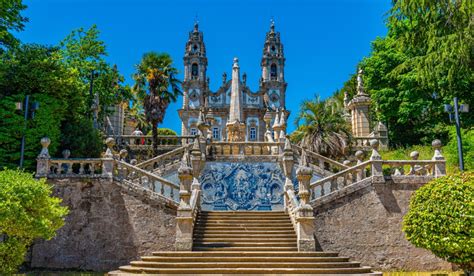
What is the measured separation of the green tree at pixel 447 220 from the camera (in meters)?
11.6

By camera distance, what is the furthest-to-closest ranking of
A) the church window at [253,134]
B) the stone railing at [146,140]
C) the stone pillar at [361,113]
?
the church window at [253,134] → the stone pillar at [361,113] → the stone railing at [146,140]

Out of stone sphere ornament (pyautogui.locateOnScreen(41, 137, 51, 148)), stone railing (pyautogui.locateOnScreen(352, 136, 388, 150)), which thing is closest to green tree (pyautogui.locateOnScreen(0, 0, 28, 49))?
stone sphere ornament (pyautogui.locateOnScreen(41, 137, 51, 148))

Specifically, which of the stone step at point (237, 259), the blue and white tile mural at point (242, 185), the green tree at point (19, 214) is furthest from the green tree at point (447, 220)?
the green tree at point (19, 214)

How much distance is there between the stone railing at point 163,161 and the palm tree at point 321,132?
7036mm

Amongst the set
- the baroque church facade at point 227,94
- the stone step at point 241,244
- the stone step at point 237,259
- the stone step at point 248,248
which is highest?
the baroque church facade at point 227,94

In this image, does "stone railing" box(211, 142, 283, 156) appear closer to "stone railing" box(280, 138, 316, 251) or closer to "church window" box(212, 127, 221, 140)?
"stone railing" box(280, 138, 316, 251)

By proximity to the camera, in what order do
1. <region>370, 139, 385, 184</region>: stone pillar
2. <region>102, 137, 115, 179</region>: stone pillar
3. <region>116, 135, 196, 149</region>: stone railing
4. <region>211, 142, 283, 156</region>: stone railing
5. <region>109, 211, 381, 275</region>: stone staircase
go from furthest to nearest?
<region>116, 135, 196, 149</region>: stone railing, <region>211, 142, 283, 156</region>: stone railing, <region>370, 139, 385, 184</region>: stone pillar, <region>102, 137, 115, 179</region>: stone pillar, <region>109, 211, 381, 275</region>: stone staircase

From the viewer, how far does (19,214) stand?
449 inches

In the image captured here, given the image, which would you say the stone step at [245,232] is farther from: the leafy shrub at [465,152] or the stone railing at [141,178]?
the leafy shrub at [465,152]

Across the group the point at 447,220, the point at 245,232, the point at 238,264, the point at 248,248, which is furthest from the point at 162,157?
the point at 447,220

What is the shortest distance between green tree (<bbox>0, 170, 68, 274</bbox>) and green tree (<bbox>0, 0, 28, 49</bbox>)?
9.86 m

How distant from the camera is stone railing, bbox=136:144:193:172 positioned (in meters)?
20.1

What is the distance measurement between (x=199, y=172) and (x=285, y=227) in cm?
549

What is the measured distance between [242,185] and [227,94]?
152 ft
